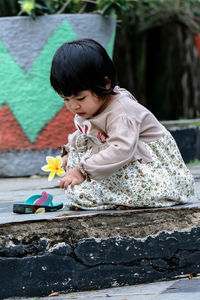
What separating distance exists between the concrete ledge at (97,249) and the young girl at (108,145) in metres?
0.12

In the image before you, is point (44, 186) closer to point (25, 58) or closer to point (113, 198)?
point (25, 58)

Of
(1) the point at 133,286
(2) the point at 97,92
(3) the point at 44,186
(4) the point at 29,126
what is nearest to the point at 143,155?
(2) the point at 97,92

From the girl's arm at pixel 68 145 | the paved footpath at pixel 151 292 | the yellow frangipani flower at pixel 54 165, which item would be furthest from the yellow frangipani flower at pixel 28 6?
the paved footpath at pixel 151 292

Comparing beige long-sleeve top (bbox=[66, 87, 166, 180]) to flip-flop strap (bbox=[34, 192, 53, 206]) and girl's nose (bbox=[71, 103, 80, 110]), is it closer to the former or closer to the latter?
girl's nose (bbox=[71, 103, 80, 110])

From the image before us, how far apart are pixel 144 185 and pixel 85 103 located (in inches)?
16.8

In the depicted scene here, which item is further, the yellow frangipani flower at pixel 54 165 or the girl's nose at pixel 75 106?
the yellow frangipani flower at pixel 54 165

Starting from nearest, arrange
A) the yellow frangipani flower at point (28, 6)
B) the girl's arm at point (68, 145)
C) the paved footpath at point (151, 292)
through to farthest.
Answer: the paved footpath at point (151, 292) → the girl's arm at point (68, 145) → the yellow frangipani flower at point (28, 6)

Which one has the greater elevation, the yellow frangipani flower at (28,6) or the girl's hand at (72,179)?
the yellow frangipani flower at (28,6)

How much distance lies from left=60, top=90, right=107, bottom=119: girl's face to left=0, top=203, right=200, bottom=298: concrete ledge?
424 millimetres

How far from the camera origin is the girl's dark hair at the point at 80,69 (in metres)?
2.40

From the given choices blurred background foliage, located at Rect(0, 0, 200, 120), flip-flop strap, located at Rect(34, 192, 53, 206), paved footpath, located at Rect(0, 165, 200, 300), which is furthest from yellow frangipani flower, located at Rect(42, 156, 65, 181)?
blurred background foliage, located at Rect(0, 0, 200, 120)

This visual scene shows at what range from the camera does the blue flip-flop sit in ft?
8.48

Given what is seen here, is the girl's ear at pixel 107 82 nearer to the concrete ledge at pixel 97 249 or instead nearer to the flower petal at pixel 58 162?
the flower petal at pixel 58 162

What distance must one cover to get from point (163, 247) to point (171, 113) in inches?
352
